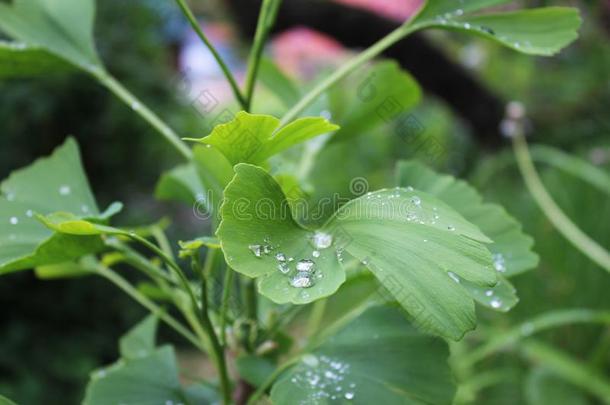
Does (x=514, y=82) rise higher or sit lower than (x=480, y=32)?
lower

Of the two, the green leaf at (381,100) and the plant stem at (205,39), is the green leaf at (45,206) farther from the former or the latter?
the green leaf at (381,100)

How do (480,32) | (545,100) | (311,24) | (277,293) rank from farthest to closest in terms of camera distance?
(545,100) → (311,24) → (480,32) → (277,293)

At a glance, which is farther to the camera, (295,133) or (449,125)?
(449,125)

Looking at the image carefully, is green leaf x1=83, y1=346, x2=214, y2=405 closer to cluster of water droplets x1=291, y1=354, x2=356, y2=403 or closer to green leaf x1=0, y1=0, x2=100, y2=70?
cluster of water droplets x1=291, y1=354, x2=356, y2=403

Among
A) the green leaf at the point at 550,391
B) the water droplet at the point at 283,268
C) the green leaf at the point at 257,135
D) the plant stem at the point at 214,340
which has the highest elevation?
the green leaf at the point at 257,135

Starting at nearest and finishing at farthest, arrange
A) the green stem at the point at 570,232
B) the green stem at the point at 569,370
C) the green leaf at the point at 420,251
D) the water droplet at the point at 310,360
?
the green leaf at the point at 420,251 → the water droplet at the point at 310,360 → the green stem at the point at 570,232 → the green stem at the point at 569,370

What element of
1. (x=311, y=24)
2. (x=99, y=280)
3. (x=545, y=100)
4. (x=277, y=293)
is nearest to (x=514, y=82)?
(x=545, y=100)

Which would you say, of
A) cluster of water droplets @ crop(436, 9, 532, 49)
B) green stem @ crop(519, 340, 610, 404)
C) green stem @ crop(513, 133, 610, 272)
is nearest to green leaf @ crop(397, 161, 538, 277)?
cluster of water droplets @ crop(436, 9, 532, 49)

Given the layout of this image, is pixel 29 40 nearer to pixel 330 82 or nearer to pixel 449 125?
pixel 330 82

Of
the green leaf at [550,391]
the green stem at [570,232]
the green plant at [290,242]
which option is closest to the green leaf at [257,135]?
the green plant at [290,242]

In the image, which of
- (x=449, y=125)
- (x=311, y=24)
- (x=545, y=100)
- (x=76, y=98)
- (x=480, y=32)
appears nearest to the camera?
(x=480, y=32)
